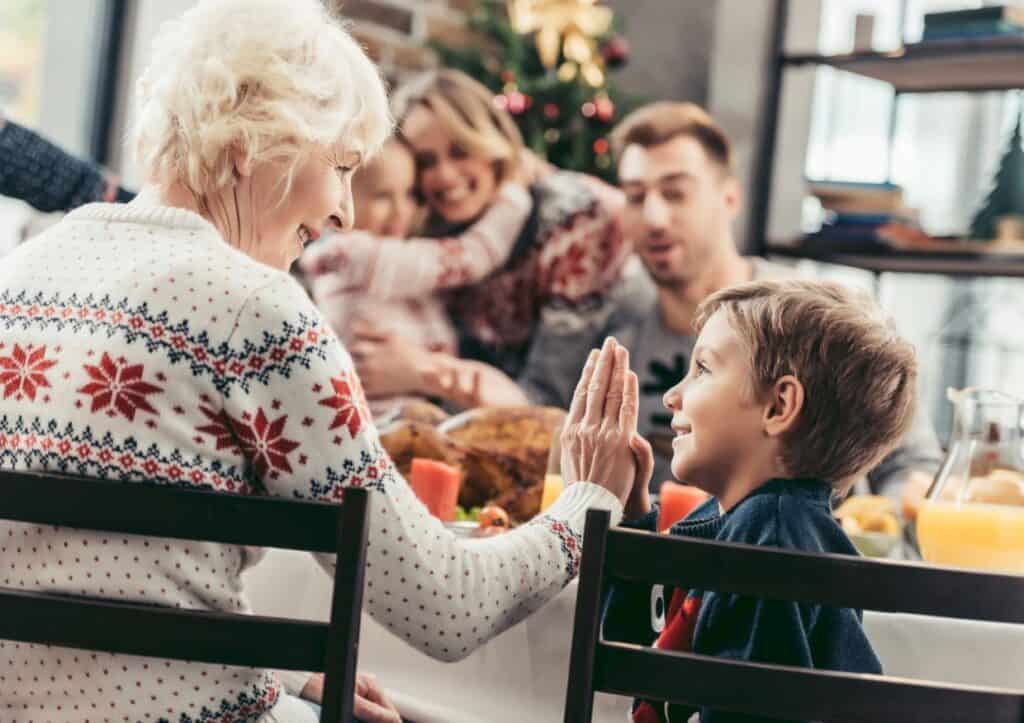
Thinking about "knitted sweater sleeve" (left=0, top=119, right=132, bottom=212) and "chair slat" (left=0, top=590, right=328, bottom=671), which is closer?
"chair slat" (left=0, top=590, right=328, bottom=671)

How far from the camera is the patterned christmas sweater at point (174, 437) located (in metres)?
1.15

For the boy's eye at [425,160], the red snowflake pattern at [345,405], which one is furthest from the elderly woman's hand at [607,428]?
the boy's eye at [425,160]

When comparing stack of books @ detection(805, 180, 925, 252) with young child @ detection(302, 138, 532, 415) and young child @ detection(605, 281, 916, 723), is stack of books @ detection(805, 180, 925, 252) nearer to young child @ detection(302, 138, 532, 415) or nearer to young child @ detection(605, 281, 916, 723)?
young child @ detection(302, 138, 532, 415)

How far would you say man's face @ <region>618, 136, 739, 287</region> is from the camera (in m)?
3.43

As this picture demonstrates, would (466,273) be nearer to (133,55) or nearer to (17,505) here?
(133,55)

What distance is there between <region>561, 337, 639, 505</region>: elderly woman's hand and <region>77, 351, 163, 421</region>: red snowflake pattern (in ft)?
1.37

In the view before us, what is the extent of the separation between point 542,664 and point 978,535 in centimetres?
50

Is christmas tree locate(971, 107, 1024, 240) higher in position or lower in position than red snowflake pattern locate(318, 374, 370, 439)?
higher

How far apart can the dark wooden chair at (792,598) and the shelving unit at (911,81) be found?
292 centimetres

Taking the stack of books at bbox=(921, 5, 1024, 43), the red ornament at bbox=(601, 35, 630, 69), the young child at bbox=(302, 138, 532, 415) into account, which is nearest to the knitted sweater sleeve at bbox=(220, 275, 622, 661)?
the young child at bbox=(302, 138, 532, 415)

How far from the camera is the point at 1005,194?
3812 millimetres

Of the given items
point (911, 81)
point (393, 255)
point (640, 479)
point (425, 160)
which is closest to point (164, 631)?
point (640, 479)

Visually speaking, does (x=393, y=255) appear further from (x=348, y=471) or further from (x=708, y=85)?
(x=348, y=471)

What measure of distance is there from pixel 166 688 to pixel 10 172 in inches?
69.0
